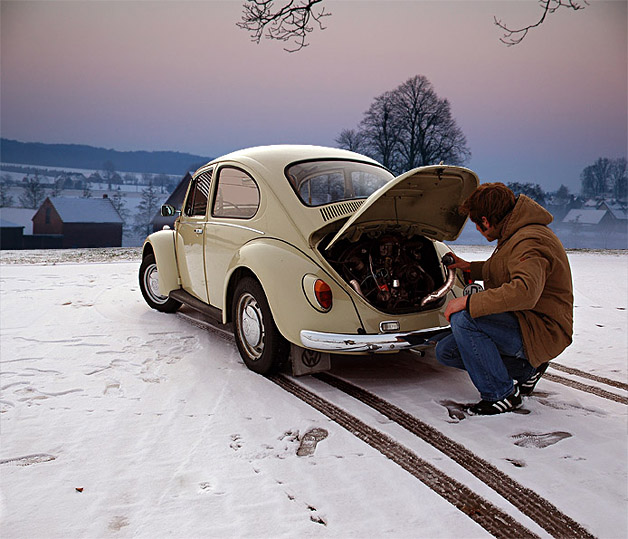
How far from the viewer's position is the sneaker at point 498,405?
3941 mm

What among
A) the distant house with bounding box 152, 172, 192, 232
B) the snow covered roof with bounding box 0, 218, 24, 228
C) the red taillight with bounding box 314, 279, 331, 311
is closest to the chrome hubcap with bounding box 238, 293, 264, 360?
the red taillight with bounding box 314, 279, 331, 311

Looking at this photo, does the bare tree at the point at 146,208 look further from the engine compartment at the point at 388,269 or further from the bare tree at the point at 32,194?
the engine compartment at the point at 388,269

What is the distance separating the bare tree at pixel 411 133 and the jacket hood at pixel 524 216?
1320 inches

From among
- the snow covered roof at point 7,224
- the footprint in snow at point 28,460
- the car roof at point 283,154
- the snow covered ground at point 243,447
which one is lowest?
the snow covered roof at point 7,224

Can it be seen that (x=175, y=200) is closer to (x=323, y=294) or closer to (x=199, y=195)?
(x=199, y=195)

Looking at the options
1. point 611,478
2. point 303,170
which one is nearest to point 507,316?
point 611,478

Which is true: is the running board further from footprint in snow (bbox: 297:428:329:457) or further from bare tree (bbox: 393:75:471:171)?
bare tree (bbox: 393:75:471:171)

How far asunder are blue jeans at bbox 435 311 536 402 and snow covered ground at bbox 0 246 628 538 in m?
0.26

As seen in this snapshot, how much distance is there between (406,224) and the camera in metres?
4.70

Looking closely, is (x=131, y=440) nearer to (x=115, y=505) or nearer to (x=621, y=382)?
(x=115, y=505)

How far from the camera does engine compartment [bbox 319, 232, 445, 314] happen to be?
461 cm

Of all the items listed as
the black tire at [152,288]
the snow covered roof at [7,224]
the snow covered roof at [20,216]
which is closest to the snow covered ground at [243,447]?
the black tire at [152,288]

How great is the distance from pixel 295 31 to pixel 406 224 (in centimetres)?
704

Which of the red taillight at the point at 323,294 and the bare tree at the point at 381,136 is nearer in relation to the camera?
the red taillight at the point at 323,294
